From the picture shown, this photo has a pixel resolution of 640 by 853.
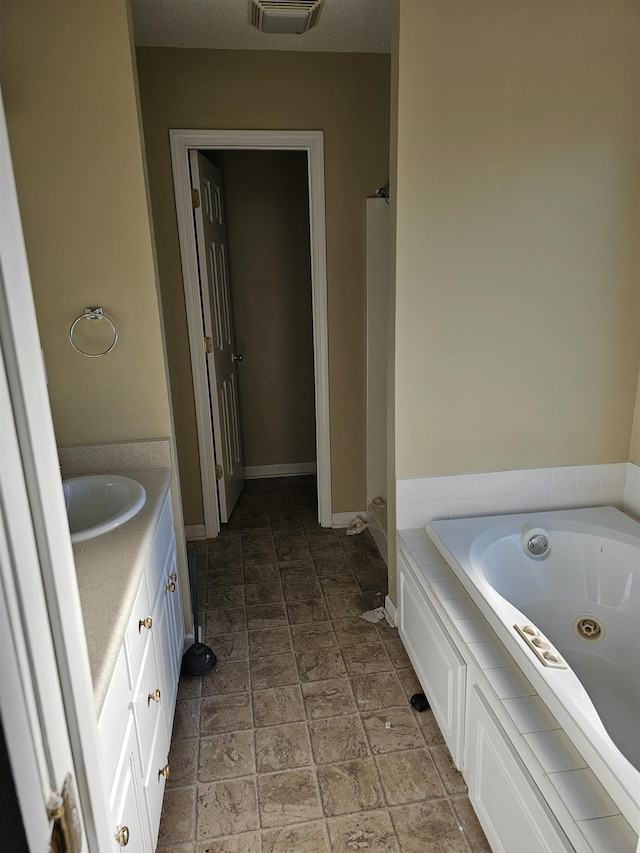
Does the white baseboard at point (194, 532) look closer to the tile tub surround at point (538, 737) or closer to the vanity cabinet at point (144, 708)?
the vanity cabinet at point (144, 708)

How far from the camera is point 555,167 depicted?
216 cm

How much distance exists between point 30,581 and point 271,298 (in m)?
3.81

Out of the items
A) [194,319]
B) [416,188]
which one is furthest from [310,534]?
[416,188]

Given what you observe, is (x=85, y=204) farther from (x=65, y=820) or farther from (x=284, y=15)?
(x=65, y=820)

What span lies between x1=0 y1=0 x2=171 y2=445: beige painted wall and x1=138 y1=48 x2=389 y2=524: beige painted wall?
3.21ft

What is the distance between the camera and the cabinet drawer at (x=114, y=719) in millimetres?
1115

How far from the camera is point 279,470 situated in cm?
447

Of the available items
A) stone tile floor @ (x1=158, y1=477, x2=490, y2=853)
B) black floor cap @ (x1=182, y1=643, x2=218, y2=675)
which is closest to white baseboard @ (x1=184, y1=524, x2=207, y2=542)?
stone tile floor @ (x1=158, y1=477, x2=490, y2=853)

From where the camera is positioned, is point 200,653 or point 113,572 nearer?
point 113,572

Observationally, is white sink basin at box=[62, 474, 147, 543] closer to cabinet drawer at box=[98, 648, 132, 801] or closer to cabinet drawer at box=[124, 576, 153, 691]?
cabinet drawer at box=[124, 576, 153, 691]

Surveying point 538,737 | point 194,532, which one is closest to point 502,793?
point 538,737

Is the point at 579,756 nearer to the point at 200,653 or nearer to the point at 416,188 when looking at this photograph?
the point at 200,653

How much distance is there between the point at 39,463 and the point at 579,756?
1.36 meters

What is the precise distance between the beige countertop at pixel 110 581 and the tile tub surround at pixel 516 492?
102cm
